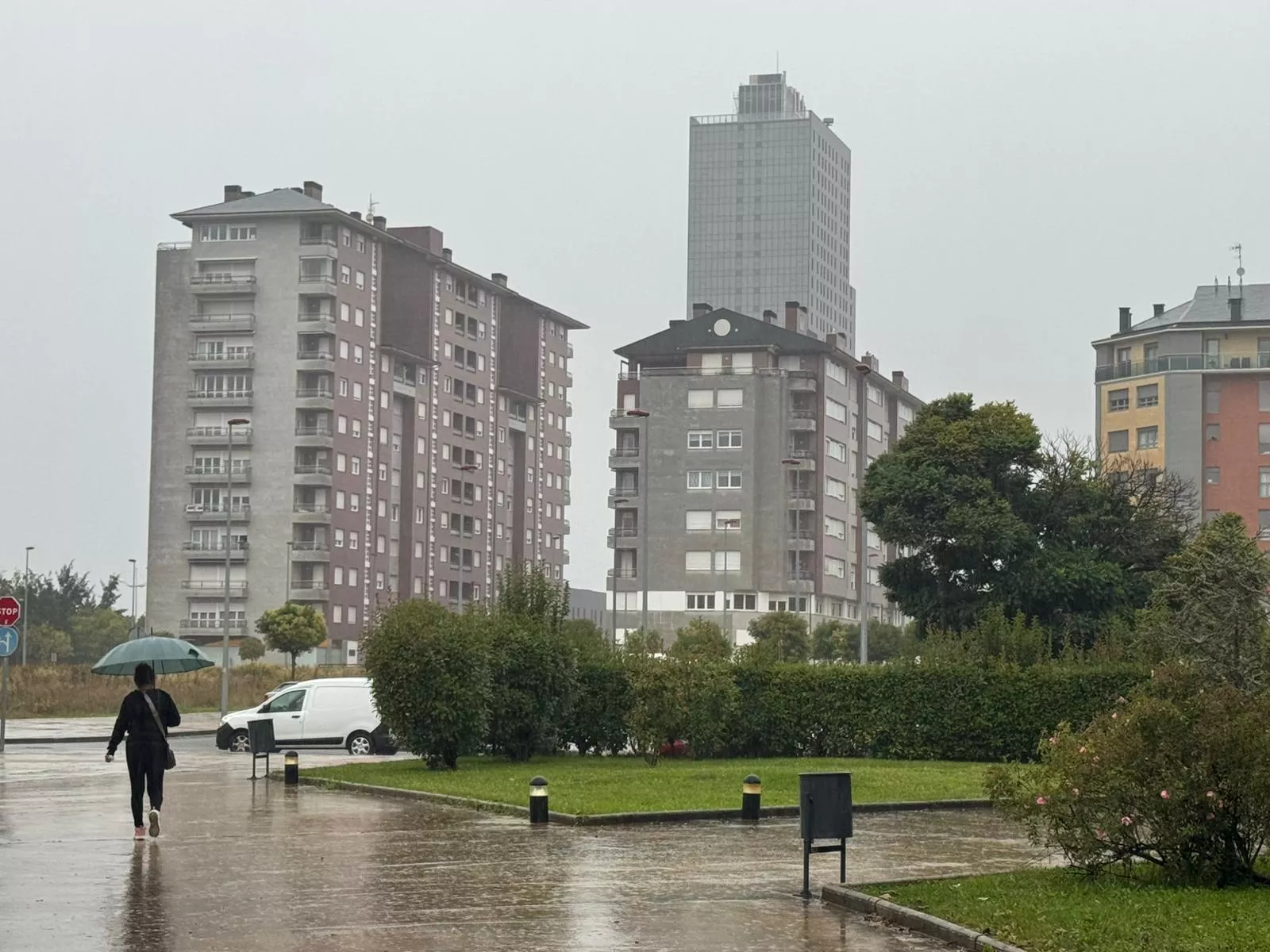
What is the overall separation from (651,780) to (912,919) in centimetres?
1484

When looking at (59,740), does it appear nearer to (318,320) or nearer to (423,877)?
(423,877)

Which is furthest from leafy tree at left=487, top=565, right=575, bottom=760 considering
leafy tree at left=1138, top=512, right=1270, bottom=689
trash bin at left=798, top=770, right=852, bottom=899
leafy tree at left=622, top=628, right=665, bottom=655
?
trash bin at left=798, top=770, right=852, bottom=899

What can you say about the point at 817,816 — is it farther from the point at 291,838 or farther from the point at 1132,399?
the point at 1132,399

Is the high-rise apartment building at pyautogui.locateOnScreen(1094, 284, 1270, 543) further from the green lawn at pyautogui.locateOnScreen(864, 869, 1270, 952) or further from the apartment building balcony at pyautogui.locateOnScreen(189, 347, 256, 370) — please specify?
the green lawn at pyautogui.locateOnScreen(864, 869, 1270, 952)

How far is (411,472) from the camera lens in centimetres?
12825

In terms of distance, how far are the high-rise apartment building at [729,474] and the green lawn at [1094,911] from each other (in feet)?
339

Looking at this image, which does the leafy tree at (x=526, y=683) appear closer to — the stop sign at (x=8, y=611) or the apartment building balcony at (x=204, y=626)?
the stop sign at (x=8, y=611)

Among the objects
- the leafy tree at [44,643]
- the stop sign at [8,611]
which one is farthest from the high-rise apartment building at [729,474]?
the stop sign at [8,611]

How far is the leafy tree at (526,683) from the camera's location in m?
32.2

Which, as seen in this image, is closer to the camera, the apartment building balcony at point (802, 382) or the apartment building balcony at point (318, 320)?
the apartment building balcony at point (318, 320)

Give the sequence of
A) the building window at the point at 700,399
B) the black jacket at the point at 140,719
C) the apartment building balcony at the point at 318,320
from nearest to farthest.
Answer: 1. the black jacket at the point at 140,719
2. the apartment building balcony at the point at 318,320
3. the building window at the point at 700,399

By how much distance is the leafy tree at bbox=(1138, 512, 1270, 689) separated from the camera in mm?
35344

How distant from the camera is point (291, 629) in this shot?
88938mm

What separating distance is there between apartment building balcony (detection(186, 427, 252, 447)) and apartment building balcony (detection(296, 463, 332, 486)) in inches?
149
